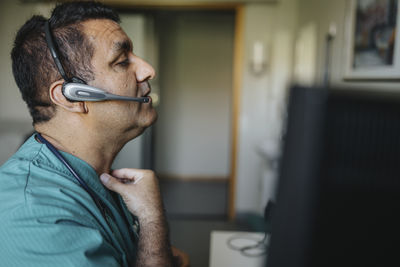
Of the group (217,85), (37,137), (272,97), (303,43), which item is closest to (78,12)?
(37,137)

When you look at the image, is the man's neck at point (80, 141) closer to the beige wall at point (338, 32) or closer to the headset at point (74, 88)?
the headset at point (74, 88)

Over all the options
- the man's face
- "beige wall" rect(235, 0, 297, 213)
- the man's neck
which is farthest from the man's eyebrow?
"beige wall" rect(235, 0, 297, 213)

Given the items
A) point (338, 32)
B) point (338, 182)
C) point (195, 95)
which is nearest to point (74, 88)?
point (338, 182)

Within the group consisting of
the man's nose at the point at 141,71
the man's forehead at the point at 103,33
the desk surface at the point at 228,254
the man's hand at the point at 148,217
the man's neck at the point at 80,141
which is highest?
the man's forehead at the point at 103,33

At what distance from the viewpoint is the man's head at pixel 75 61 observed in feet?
2.68

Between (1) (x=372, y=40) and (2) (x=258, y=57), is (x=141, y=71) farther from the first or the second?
(2) (x=258, y=57)

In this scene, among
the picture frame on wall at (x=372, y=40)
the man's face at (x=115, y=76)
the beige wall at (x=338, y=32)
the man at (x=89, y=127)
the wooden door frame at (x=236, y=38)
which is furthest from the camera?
the wooden door frame at (x=236, y=38)

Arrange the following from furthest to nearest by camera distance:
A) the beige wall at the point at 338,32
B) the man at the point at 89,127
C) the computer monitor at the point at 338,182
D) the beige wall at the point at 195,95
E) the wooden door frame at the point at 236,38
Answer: the beige wall at the point at 195,95, the wooden door frame at the point at 236,38, the beige wall at the point at 338,32, the man at the point at 89,127, the computer monitor at the point at 338,182

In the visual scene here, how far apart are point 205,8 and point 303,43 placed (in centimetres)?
101

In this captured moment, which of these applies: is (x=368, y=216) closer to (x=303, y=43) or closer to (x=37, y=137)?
(x=37, y=137)

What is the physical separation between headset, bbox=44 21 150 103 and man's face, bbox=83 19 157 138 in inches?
1.1

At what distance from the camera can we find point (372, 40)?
5.32ft

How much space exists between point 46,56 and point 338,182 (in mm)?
777

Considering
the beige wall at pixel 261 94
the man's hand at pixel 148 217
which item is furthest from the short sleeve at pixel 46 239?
the beige wall at pixel 261 94
